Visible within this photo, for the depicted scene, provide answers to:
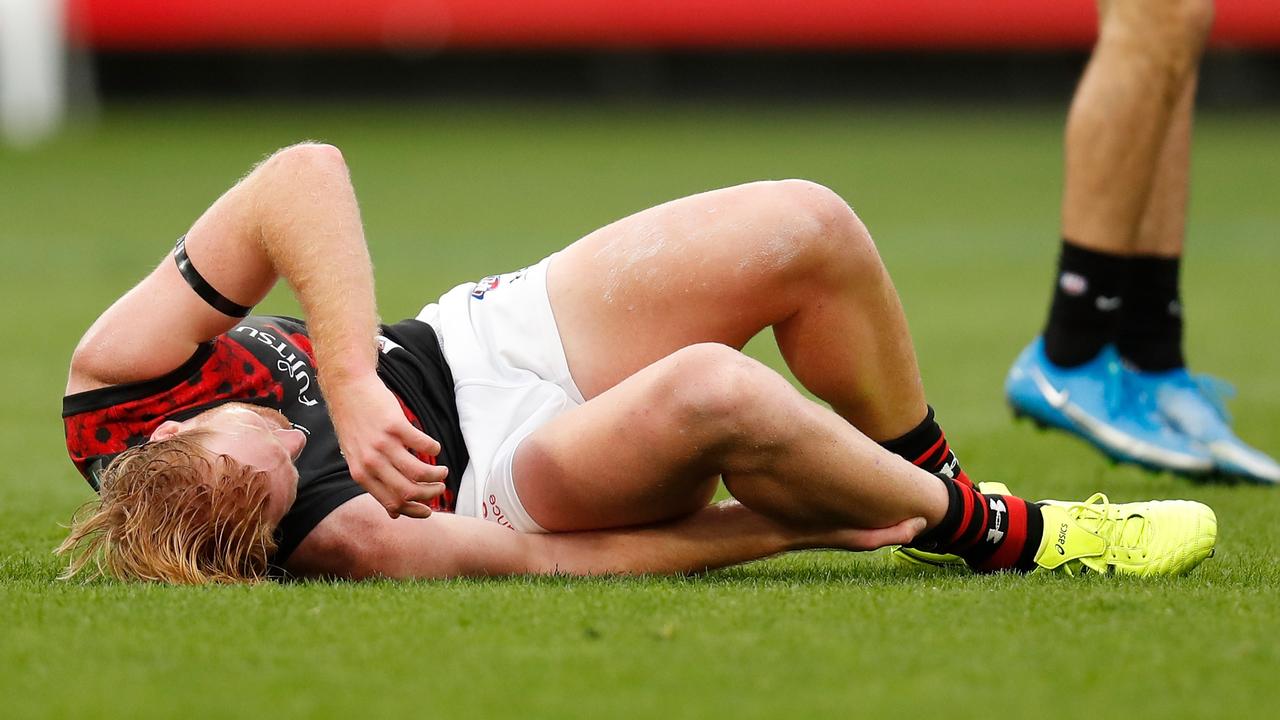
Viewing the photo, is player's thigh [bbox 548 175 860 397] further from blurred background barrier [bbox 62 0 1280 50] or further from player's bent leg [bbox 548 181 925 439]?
blurred background barrier [bbox 62 0 1280 50]

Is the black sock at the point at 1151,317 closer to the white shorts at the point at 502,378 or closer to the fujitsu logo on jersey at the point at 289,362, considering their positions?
the white shorts at the point at 502,378

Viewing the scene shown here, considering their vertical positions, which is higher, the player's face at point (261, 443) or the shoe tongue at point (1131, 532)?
the player's face at point (261, 443)

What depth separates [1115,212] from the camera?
3.69 metres

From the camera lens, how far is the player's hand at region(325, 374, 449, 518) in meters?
2.22

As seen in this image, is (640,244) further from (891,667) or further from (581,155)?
(581,155)

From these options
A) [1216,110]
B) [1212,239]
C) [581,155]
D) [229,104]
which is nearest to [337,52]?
[229,104]

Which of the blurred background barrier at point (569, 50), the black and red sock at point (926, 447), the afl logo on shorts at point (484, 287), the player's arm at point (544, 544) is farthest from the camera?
the blurred background barrier at point (569, 50)

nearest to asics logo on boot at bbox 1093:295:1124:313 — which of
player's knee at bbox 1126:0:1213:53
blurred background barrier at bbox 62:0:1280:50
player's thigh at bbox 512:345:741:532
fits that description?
player's knee at bbox 1126:0:1213:53

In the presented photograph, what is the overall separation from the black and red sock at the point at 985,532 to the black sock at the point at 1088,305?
3.74 ft

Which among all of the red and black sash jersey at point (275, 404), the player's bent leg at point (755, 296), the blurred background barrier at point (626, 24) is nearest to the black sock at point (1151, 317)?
the player's bent leg at point (755, 296)

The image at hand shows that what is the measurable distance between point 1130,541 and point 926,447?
0.34 metres

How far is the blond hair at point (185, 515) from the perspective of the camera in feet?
7.97

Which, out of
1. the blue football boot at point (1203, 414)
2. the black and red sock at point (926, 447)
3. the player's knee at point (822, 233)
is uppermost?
the player's knee at point (822, 233)

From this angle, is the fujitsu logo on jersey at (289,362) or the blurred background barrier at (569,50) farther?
the blurred background barrier at (569,50)
